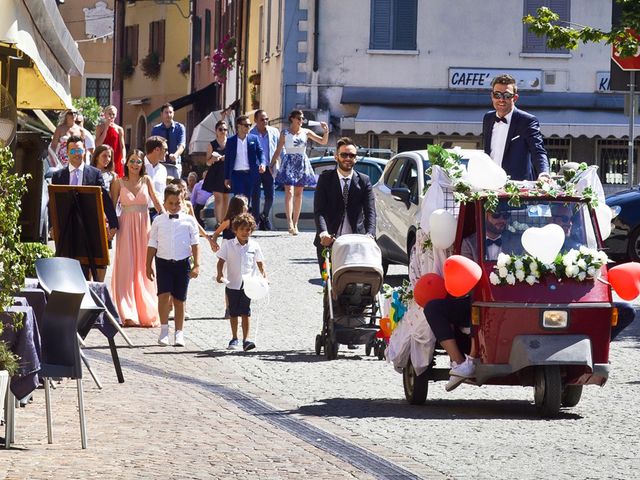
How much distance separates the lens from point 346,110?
46.0m

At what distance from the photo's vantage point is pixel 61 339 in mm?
11414

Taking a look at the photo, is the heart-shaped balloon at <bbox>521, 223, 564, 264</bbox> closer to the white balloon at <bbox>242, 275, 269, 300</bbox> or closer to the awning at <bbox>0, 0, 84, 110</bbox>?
the awning at <bbox>0, 0, 84, 110</bbox>

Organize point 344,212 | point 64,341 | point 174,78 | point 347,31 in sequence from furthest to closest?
1. point 174,78
2. point 347,31
3. point 344,212
4. point 64,341

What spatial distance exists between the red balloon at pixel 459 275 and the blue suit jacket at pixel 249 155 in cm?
1625

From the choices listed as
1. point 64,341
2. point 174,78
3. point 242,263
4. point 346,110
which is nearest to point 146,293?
point 242,263

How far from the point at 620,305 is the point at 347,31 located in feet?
109

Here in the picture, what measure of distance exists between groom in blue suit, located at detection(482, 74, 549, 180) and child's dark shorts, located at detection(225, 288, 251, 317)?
13.3 ft

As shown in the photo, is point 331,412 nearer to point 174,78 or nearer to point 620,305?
point 620,305

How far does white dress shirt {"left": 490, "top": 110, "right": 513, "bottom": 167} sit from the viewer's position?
14365 millimetres

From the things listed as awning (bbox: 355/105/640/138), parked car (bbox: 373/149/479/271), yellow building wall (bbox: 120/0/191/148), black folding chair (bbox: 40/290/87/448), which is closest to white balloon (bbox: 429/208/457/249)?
black folding chair (bbox: 40/290/87/448)

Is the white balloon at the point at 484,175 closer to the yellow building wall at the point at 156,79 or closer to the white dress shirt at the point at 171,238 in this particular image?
Result: the white dress shirt at the point at 171,238

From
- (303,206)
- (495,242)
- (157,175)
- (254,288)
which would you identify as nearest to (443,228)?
(495,242)

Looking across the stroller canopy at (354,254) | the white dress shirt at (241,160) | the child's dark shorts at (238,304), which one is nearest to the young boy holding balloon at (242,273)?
the child's dark shorts at (238,304)

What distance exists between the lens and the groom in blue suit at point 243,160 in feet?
94.4
